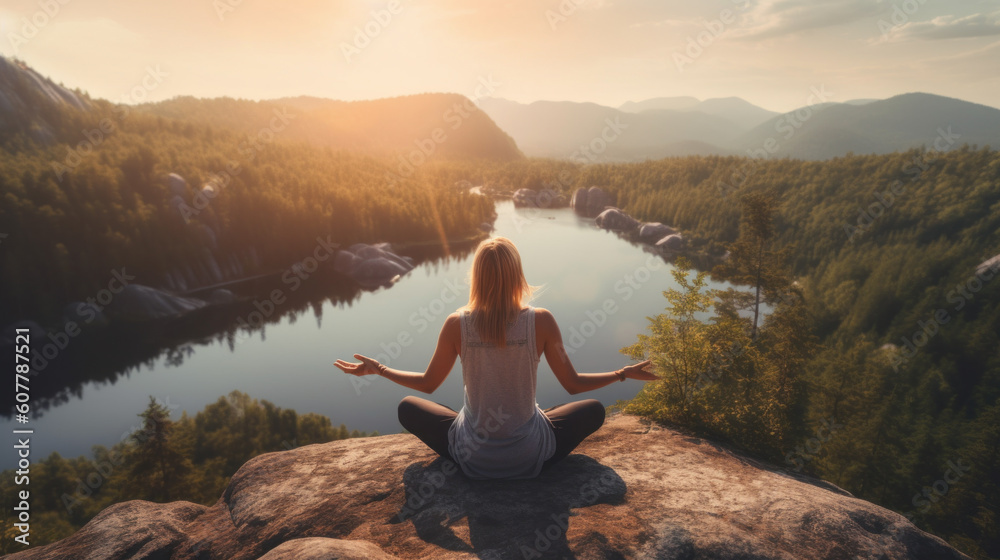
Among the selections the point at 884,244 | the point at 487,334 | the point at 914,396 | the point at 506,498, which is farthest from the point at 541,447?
the point at 884,244

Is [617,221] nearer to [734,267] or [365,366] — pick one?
[734,267]

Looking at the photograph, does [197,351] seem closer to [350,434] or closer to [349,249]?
[350,434]

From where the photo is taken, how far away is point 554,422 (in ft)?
15.8

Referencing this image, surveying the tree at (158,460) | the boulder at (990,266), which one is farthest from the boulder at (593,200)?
the tree at (158,460)

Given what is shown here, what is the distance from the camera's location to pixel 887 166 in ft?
233

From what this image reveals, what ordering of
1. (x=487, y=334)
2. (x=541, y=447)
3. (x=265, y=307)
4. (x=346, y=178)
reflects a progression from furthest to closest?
(x=346, y=178) → (x=265, y=307) → (x=541, y=447) → (x=487, y=334)

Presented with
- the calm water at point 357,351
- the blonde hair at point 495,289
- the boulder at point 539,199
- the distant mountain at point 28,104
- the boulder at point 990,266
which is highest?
the distant mountain at point 28,104

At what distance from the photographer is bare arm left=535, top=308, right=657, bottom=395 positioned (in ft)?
13.7

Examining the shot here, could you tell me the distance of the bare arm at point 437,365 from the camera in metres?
4.22

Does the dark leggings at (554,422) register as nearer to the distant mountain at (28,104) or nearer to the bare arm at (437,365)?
the bare arm at (437,365)

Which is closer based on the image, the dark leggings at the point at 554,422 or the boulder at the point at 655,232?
the dark leggings at the point at 554,422

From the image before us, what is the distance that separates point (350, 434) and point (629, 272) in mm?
42924

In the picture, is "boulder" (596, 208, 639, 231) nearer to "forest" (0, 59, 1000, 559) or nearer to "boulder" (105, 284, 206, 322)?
"forest" (0, 59, 1000, 559)

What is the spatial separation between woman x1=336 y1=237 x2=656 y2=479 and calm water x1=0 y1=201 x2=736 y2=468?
54.1 feet
